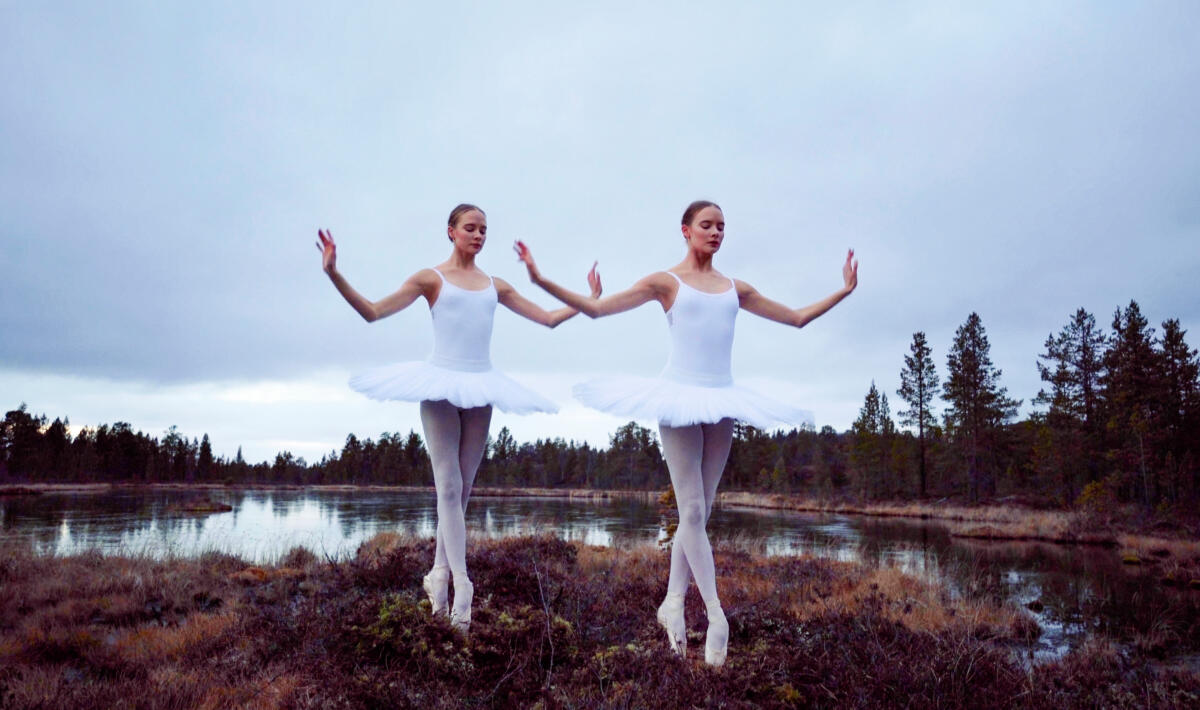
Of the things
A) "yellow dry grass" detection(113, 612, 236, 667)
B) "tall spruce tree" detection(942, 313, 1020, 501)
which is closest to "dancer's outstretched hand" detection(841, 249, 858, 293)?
"yellow dry grass" detection(113, 612, 236, 667)

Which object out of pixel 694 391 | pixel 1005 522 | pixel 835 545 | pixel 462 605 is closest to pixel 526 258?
pixel 694 391

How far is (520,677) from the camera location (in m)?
3.38

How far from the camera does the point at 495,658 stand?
12.1 feet

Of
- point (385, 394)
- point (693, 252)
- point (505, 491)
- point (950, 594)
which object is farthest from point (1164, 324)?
point (505, 491)

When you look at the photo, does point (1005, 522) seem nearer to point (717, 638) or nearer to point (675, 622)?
point (675, 622)

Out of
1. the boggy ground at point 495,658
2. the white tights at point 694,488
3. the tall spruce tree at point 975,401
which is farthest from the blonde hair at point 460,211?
the tall spruce tree at point 975,401

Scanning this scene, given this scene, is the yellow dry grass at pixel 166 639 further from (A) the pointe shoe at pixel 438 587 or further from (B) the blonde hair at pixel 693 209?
(B) the blonde hair at pixel 693 209

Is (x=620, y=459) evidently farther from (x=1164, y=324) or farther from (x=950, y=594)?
(x=950, y=594)

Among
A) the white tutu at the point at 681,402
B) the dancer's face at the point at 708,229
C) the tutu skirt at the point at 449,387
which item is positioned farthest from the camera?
the dancer's face at the point at 708,229

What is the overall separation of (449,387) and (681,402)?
152 centimetres

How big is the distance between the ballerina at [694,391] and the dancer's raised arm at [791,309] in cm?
2

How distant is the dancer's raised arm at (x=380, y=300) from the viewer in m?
3.88

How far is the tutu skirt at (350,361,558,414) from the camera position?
405cm

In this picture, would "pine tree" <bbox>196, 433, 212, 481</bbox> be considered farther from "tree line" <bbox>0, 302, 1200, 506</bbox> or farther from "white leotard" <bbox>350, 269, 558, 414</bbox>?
"white leotard" <bbox>350, 269, 558, 414</bbox>
